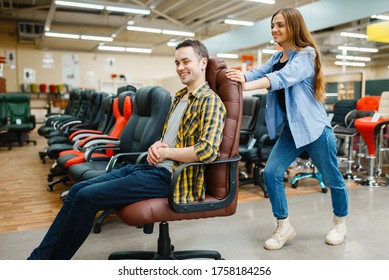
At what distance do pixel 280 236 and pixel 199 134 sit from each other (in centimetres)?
97

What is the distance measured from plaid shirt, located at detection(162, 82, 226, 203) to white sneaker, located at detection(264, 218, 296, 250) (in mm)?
761

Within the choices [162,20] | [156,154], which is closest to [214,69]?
[156,154]

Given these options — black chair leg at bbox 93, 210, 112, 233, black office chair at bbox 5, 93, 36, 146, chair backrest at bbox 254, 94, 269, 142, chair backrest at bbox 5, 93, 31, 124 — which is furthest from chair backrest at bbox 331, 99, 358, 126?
chair backrest at bbox 5, 93, 31, 124

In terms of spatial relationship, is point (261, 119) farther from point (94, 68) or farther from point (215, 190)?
point (94, 68)

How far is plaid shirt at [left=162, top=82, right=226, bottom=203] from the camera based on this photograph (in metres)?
1.61

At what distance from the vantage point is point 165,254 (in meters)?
1.88

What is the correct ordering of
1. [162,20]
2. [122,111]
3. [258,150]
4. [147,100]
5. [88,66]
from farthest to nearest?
[88,66] → [162,20] → [258,150] → [122,111] → [147,100]

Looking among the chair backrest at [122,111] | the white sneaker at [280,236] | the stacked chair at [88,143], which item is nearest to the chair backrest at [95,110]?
the stacked chair at [88,143]

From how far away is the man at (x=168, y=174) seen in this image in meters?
1.56

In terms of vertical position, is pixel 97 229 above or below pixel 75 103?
below

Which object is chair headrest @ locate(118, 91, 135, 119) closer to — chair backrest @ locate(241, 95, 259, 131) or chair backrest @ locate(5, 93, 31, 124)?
chair backrest @ locate(241, 95, 259, 131)

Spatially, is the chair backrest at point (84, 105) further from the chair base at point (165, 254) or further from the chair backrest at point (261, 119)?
the chair base at point (165, 254)

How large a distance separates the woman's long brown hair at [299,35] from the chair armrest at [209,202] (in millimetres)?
730

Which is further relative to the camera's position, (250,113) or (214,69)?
(250,113)
